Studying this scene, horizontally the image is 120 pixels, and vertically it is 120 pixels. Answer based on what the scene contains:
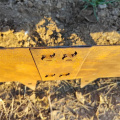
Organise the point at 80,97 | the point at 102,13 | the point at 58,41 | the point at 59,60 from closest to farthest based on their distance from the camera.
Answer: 1. the point at 59,60
2. the point at 58,41
3. the point at 102,13
4. the point at 80,97

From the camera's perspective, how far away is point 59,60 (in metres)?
1.51

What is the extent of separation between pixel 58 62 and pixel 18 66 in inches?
16.2

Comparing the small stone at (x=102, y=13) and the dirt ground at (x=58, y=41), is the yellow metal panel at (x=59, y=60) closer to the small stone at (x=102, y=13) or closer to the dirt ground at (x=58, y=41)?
the dirt ground at (x=58, y=41)

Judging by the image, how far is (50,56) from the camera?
1427mm

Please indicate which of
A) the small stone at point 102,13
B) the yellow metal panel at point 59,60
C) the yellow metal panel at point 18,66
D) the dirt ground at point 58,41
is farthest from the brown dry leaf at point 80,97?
the small stone at point 102,13

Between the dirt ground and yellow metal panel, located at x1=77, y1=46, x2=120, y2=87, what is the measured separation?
0.59ft

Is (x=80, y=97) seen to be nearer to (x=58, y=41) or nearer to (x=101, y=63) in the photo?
(x=101, y=63)

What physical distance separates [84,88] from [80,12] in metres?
1.16

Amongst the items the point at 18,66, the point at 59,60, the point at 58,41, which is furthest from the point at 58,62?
the point at 18,66

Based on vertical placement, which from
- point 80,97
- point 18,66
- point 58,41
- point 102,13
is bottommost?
point 80,97

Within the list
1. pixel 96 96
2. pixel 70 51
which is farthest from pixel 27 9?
pixel 96 96

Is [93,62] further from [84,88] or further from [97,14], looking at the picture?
[84,88]

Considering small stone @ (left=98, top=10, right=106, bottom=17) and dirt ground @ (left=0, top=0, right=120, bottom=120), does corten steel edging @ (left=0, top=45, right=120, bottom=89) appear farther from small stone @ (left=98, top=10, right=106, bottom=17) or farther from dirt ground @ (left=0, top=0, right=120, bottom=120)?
small stone @ (left=98, top=10, right=106, bottom=17)

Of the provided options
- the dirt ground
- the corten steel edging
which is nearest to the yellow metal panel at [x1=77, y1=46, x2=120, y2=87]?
A: the corten steel edging
